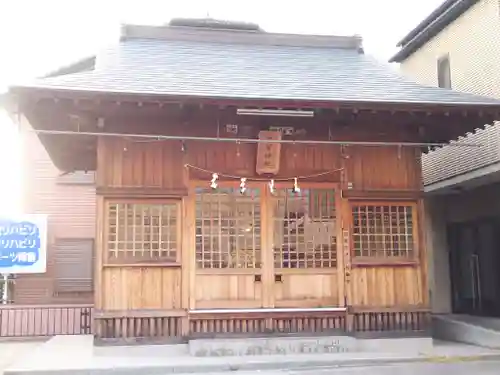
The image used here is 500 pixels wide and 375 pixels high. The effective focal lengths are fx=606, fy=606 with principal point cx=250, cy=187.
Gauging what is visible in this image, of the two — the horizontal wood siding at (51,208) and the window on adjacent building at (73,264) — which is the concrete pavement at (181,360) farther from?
the horizontal wood siding at (51,208)

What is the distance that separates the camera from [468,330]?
38.4 ft

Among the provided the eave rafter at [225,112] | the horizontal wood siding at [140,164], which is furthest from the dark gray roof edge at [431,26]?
the horizontal wood siding at [140,164]

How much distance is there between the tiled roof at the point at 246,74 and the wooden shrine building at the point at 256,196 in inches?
3.0

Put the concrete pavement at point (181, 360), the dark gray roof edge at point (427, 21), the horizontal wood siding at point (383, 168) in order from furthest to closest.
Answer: the dark gray roof edge at point (427, 21), the horizontal wood siding at point (383, 168), the concrete pavement at point (181, 360)

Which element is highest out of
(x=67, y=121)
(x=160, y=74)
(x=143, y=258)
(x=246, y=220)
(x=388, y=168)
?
(x=160, y=74)

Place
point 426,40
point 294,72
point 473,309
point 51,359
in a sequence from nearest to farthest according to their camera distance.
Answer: point 51,359, point 294,72, point 473,309, point 426,40

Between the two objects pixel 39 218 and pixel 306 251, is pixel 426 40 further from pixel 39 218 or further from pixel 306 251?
Answer: pixel 39 218

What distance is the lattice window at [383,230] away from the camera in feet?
34.5

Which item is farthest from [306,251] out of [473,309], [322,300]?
[473,309]

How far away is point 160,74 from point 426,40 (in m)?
8.71

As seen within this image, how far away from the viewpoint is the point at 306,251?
10.4 m

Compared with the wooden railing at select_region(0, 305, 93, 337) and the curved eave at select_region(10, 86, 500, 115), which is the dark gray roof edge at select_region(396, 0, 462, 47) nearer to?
the curved eave at select_region(10, 86, 500, 115)

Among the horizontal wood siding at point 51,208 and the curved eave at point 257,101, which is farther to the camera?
the horizontal wood siding at point 51,208

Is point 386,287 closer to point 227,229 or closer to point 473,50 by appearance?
point 227,229
